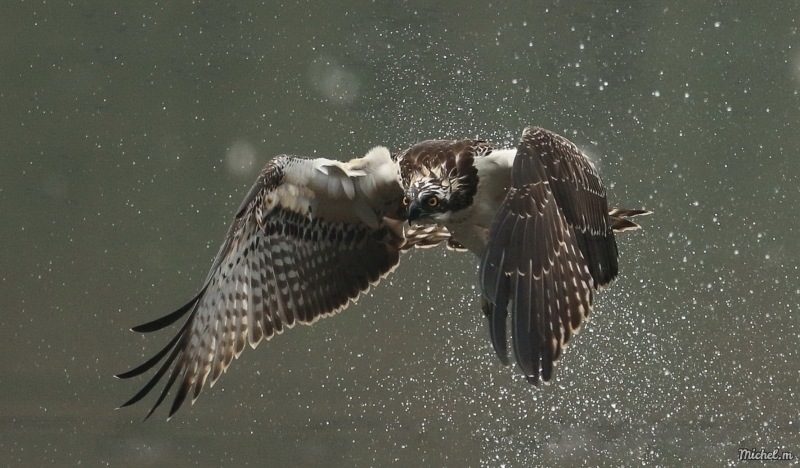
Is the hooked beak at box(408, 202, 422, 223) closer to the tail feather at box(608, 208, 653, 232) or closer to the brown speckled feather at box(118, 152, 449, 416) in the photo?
the brown speckled feather at box(118, 152, 449, 416)

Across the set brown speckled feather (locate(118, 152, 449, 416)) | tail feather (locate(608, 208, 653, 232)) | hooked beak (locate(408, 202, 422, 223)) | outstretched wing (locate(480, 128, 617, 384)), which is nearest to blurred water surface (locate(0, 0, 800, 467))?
tail feather (locate(608, 208, 653, 232))

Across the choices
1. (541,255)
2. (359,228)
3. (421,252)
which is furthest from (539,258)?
(421,252)

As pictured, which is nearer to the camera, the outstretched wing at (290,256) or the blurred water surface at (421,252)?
the outstretched wing at (290,256)

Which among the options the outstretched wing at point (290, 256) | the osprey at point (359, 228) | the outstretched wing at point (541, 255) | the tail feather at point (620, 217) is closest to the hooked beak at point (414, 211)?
the osprey at point (359, 228)

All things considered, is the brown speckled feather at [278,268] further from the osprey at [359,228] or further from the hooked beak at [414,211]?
the hooked beak at [414,211]

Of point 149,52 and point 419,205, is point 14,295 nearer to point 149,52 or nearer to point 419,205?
point 149,52

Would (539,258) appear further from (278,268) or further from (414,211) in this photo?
(278,268)
